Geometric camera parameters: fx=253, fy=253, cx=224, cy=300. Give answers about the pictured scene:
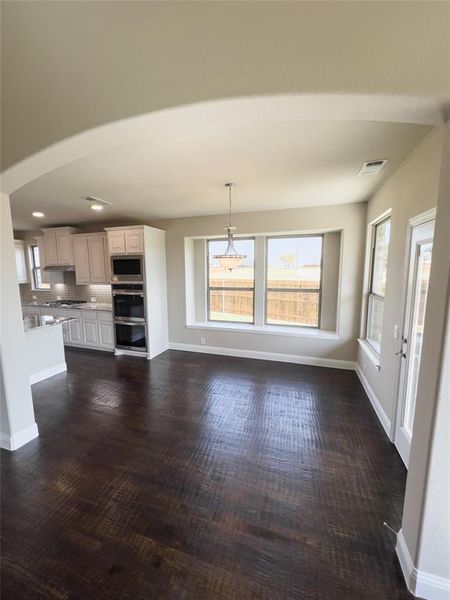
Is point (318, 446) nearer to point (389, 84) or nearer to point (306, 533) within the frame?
point (306, 533)

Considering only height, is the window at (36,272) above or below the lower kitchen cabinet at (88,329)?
above

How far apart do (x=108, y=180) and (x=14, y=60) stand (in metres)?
1.36

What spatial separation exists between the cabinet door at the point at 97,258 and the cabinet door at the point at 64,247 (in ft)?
1.95

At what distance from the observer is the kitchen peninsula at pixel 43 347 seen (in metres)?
3.83

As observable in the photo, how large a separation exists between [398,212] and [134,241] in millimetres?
4038

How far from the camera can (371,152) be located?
223cm

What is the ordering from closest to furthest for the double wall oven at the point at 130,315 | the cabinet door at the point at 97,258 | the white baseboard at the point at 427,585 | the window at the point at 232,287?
the white baseboard at the point at 427,585
the double wall oven at the point at 130,315
the window at the point at 232,287
the cabinet door at the point at 97,258

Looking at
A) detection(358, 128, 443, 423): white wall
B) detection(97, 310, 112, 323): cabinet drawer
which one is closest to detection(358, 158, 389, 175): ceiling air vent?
detection(358, 128, 443, 423): white wall

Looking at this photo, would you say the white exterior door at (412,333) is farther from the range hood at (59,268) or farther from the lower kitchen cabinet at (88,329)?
the range hood at (59,268)

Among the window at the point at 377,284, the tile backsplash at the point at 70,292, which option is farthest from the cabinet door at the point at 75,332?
the window at the point at 377,284

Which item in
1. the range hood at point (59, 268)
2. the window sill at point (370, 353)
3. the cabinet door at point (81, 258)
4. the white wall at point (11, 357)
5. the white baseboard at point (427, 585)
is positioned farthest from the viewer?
the range hood at point (59, 268)

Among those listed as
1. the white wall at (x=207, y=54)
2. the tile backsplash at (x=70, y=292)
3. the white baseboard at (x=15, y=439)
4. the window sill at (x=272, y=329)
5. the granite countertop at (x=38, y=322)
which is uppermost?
the white wall at (x=207, y=54)

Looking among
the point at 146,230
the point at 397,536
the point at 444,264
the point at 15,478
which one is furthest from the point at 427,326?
the point at 146,230

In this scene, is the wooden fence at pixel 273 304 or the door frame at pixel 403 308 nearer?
the door frame at pixel 403 308
